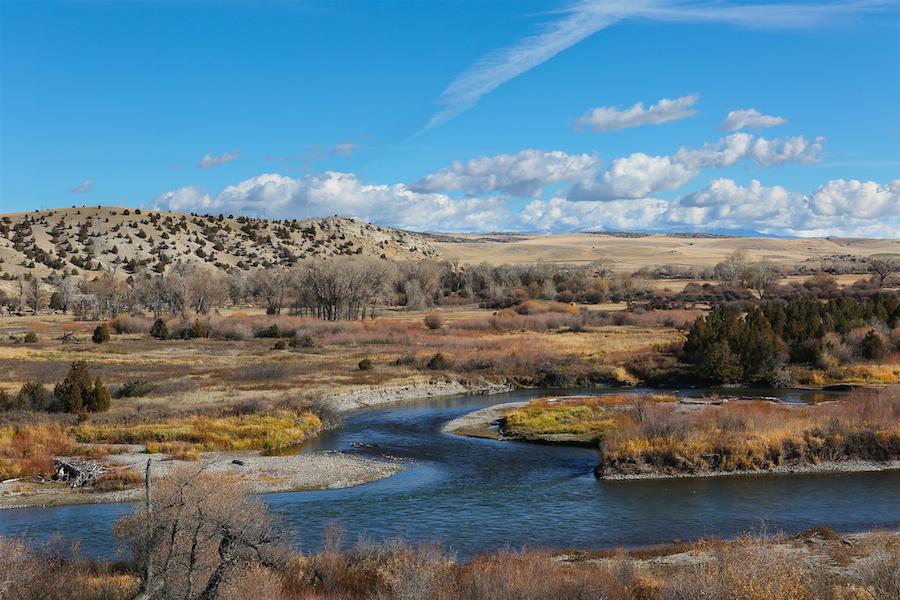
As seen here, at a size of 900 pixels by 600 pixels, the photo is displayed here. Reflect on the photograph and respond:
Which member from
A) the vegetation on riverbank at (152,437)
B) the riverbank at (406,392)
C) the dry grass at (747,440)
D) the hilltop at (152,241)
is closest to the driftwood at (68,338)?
the riverbank at (406,392)

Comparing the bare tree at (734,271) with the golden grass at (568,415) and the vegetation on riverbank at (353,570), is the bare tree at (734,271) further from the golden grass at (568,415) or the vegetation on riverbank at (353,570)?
the vegetation on riverbank at (353,570)

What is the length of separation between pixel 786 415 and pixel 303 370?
3143 centimetres

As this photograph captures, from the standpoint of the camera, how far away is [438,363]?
2256 inches

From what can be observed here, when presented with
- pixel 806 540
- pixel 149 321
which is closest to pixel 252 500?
pixel 806 540

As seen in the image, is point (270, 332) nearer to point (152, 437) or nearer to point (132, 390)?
point (132, 390)

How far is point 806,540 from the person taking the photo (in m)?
21.3

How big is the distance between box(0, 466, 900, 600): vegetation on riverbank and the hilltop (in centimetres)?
9858

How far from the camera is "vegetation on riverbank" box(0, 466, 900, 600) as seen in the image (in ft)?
46.0

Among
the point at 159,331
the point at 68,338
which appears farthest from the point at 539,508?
the point at 159,331

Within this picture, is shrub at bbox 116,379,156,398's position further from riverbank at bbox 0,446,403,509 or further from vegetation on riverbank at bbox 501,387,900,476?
vegetation on riverbank at bbox 501,387,900,476

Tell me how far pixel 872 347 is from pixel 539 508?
1458 inches

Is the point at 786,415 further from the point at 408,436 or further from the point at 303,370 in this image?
the point at 303,370

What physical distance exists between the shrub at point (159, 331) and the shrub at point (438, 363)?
29.4 meters

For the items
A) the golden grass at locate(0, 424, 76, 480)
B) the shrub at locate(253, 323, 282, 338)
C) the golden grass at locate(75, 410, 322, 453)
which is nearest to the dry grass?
the golden grass at locate(75, 410, 322, 453)
